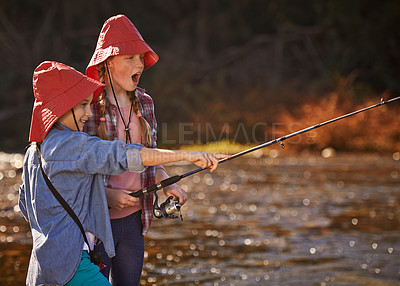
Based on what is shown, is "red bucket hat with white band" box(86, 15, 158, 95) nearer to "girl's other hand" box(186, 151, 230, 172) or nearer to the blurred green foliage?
"girl's other hand" box(186, 151, 230, 172)

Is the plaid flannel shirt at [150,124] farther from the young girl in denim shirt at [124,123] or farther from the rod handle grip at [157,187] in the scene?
the rod handle grip at [157,187]

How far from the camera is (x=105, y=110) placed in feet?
10.8

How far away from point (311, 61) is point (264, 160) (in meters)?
9.19

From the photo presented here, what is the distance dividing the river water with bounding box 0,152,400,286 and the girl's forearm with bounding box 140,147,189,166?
2870 mm

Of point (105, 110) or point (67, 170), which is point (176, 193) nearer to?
point (105, 110)

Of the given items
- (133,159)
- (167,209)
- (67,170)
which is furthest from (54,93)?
(167,209)

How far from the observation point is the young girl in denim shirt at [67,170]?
2736 millimetres

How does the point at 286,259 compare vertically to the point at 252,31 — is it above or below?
below

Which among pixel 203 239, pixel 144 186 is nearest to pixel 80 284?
pixel 144 186

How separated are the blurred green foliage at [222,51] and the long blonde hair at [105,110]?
1450 cm

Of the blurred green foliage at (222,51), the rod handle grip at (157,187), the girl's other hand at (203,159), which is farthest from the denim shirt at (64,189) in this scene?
the blurred green foliage at (222,51)

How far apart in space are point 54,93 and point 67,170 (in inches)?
12.8

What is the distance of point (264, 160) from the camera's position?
16.2 metres

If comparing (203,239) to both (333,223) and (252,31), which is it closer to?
(333,223)
